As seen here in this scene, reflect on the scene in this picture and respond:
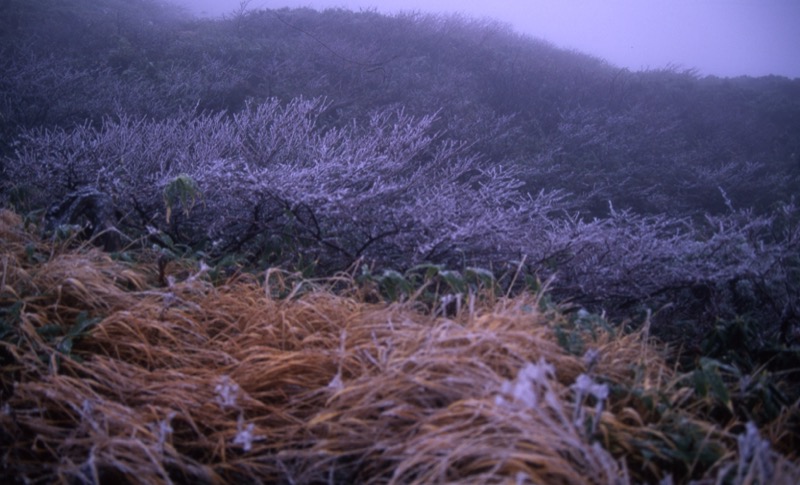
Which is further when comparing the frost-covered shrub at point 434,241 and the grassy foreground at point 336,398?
the frost-covered shrub at point 434,241

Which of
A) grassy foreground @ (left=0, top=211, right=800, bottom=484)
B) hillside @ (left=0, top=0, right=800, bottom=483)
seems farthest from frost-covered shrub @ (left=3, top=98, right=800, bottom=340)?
grassy foreground @ (left=0, top=211, right=800, bottom=484)

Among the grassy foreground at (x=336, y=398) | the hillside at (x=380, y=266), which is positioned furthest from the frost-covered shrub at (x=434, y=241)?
the grassy foreground at (x=336, y=398)

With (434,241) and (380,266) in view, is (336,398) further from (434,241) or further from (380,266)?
(380,266)

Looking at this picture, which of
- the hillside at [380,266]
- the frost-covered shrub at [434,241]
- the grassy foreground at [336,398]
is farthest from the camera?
the frost-covered shrub at [434,241]

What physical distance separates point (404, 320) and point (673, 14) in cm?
6297

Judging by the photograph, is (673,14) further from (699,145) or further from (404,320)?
(404,320)

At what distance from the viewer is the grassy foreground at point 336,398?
117 centimetres

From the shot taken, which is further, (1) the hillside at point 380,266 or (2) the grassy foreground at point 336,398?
(1) the hillside at point 380,266

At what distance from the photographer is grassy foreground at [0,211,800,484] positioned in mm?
1174

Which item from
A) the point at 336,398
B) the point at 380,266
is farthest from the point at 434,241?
the point at 336,398

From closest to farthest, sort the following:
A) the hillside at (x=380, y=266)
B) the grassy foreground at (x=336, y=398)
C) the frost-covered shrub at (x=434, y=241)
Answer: the grassy foreground at (x=336, y=398), the hillside at (x=380, y=266), the frost-covered shrub at (x=434, y=241)

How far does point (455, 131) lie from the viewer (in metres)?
7.18

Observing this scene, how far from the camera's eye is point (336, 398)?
1478mm

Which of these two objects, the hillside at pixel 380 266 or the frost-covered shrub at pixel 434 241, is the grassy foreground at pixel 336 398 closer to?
the hillside at pixel 380 266
